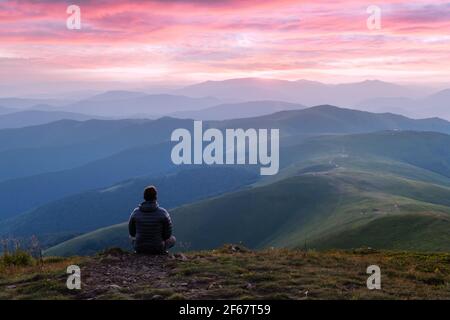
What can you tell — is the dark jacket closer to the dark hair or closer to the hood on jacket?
the hood on jacket

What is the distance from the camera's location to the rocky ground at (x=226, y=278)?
1452 centimetres

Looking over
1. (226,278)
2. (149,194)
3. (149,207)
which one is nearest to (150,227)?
(149,207)

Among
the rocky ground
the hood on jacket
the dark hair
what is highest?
the dark hair

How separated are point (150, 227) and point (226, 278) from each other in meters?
4.21

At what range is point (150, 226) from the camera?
19.1m

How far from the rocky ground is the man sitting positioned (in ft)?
1.66

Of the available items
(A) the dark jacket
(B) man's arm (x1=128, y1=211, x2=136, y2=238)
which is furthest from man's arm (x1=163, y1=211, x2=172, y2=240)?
(B) man's arm (x1=128, y1=211, x2=136, y2=238)

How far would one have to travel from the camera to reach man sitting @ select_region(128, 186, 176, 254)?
1900 centimetres

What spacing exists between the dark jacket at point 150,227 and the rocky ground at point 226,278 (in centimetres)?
51

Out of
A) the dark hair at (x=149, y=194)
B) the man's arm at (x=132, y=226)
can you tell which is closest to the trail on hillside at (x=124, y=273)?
the man's arm at (x=132, y=226)

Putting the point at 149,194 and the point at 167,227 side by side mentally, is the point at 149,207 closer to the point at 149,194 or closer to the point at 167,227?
the point at 149,194
